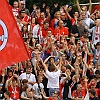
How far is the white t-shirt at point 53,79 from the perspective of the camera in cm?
1566

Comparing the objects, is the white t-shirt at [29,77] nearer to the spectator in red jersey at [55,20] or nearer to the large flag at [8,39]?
the spectator in red jersey at [55,20]

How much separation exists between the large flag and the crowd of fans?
5.95 meters

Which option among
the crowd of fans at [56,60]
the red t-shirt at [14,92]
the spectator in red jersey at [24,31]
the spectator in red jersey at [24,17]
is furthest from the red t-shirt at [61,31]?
the red t-shirt at [14,92]

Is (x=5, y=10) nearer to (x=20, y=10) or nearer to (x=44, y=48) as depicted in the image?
(x=44, y=48)

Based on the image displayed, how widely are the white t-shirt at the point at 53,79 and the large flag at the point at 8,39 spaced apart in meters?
7.45

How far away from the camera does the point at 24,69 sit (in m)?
16.7

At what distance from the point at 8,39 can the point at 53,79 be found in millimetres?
7654

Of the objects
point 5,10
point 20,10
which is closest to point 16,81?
point 20,10

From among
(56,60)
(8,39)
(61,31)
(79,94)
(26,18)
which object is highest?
(8,39)

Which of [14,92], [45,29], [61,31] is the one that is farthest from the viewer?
[45,29]

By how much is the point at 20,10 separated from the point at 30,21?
926 millimetres

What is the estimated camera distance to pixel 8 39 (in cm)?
817

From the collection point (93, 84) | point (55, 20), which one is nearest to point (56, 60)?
point (93, 84)

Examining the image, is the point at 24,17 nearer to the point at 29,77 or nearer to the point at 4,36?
the point at 29,77
